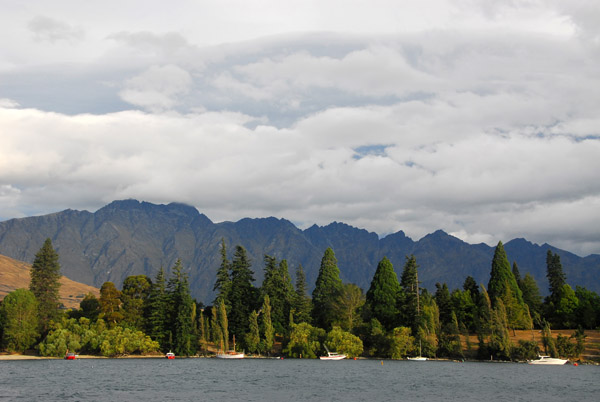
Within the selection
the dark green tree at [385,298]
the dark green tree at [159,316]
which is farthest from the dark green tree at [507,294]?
the dark green tree at [159,316]

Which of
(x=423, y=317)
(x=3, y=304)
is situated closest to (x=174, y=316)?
(x=3, y=304)

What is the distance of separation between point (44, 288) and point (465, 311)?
120 m

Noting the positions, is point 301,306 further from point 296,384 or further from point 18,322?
point 296,384

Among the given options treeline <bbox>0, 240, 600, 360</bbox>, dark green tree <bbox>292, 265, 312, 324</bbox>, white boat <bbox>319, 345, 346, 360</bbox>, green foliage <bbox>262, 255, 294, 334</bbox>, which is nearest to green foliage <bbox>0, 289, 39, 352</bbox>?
treeline <bbox>0, 240, 600, 360</bbox>

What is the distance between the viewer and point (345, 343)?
142500 millimetres

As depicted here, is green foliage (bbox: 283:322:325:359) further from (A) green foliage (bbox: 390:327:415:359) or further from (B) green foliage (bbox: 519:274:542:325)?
(B) green foliage (bbox: 519:274:542:325)

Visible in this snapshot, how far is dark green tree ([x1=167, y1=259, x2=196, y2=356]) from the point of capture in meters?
152

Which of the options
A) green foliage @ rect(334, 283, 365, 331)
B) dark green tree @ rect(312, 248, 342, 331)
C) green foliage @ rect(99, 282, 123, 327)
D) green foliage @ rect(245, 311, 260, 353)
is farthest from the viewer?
dark green tree @ rect(312, 248, 342, 331)

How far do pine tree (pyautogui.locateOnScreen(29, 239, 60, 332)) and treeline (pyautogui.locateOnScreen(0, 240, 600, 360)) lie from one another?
0.29 m

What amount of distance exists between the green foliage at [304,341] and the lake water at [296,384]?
36.4 meters

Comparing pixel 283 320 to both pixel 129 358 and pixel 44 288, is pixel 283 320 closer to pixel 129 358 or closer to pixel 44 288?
pixel 129 358

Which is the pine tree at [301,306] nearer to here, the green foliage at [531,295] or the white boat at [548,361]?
the white boat at [548,361]

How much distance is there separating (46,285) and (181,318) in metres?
41.4

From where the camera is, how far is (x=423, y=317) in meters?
145
